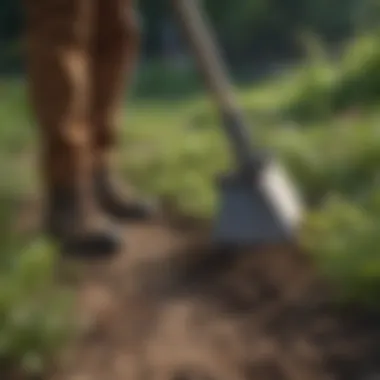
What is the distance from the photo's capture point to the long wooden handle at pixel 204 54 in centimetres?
173

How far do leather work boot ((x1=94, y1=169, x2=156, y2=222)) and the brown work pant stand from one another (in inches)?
1.6

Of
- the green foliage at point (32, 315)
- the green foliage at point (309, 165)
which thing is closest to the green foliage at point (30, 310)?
the green foliage at point (32, 315)

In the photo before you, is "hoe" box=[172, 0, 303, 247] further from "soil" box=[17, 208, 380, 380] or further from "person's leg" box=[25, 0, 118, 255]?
"person's leg" box=[25, 0, 118, 255]

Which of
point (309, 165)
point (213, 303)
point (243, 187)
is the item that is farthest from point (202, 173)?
point (213, 303)

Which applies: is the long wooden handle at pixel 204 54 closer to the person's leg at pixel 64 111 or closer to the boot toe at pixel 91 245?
→ the person's leg at pixel 64 111

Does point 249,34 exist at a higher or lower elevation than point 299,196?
higher

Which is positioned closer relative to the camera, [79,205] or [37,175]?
[79,205]

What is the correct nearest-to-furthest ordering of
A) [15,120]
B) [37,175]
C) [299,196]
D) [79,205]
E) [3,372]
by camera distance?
[3,372]
[79,205]
[299,196]
[37,175]
[15,120]

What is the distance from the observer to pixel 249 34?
2.45 meters

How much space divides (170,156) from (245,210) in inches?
21.6

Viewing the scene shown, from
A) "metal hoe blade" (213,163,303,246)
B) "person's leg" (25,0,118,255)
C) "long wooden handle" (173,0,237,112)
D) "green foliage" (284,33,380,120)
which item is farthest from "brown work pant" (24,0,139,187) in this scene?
"green foliage" (284,33,380,120)

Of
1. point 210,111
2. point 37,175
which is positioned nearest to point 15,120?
point 37,175

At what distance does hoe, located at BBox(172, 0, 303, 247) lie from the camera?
1.65 meters

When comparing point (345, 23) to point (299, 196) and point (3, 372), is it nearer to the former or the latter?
point (299, 196)
